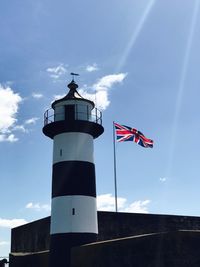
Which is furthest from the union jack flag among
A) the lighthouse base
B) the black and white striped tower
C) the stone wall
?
the lighthouse base

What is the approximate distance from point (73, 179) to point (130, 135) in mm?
5312

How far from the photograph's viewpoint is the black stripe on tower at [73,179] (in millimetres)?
18734

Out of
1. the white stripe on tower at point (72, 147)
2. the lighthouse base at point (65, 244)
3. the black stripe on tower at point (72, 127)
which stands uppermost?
the black stripe on tower at point (72, 127)

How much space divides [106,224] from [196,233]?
9.87 m

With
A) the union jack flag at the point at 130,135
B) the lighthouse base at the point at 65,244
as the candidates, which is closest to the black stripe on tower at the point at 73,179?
the lighthouse base at the point at 65,244

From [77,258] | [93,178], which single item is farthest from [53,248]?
[93,178]

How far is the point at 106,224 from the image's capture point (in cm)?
2258

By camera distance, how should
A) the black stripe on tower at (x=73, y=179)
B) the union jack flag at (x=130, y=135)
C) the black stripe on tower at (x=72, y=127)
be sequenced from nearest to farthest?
1. the black stripe on tower at (x=73, y=179)
2. the black stripe on tower at (x=72, y=127)
3. the union jack flag at (x=130, y=135)

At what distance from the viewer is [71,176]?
741 inches

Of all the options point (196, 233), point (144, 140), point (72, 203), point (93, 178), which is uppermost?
point (144, 140)

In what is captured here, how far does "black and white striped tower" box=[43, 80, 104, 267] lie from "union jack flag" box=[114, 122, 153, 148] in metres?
2.19

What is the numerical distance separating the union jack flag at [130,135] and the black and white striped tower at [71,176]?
86.2 inches

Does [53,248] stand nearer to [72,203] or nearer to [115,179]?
[72,203]

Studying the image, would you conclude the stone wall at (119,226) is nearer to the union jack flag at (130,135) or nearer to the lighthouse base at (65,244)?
the lighthouse base at (65,244)
